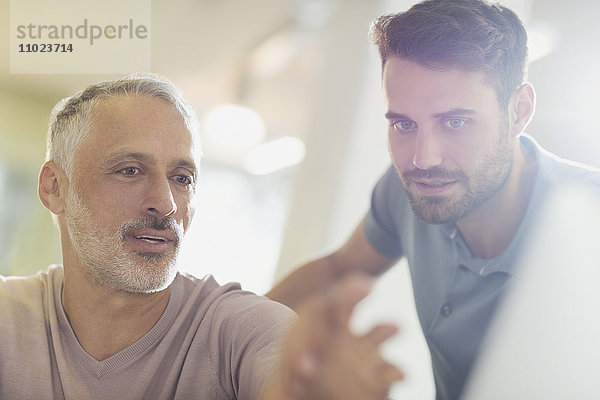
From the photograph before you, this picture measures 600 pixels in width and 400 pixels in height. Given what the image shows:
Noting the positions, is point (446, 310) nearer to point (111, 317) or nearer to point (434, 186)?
point (434, 186)

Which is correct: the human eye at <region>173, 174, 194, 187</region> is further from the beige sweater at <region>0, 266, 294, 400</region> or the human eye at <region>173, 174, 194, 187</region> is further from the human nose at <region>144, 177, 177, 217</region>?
the beige sweater at <region>0, 266, 294, 400</region>

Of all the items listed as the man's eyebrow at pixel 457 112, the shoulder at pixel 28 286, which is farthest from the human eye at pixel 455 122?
the shoulder at pixel 28 286

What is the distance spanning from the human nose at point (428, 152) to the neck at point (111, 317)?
0.44 meters

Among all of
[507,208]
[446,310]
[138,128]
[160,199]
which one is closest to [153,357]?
[160,199]

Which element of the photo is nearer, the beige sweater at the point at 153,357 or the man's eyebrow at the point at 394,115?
the beige sweater at the point at 153,357

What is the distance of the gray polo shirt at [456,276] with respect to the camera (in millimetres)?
913

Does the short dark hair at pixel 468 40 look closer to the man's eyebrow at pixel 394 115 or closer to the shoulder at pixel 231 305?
the man's eyebrow at pixel 394 115

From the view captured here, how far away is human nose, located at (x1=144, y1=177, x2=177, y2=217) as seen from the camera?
2.75 feet

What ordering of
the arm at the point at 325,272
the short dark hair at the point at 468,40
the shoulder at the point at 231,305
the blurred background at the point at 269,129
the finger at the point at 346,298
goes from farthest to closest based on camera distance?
the blurred background at the point at 269,129 < the arm at the point at 325,272 < the short dark hair at the point at 468,40 < the shoulder at the point at 231,305 < the finger at the point at 346,298

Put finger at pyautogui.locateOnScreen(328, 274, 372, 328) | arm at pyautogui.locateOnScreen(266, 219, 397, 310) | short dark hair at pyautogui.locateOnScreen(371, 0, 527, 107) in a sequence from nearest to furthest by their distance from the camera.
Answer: finger at pyautogui.locateOnScreen(328, 274, 372, 328)
short dark hair at pyautogui.locateOnScreen(371, 0, 527, 107)
arm at pyautogui.locateOnScreen(266, 219, 397, 310)

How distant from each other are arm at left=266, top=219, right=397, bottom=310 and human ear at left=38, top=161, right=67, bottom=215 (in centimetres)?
43

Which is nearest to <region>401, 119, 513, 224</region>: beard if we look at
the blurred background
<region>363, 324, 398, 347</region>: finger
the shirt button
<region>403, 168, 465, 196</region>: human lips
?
<region>403, 168, 465, 196</region>: human lips

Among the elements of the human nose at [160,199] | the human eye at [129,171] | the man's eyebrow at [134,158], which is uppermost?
the man's eyebrow at [134,158]

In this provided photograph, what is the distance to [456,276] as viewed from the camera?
0.99 metres
